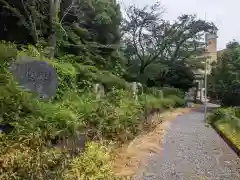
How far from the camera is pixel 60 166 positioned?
15.3ft

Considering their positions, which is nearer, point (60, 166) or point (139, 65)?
point (60, 166)

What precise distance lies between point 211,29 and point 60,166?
98.3 feet

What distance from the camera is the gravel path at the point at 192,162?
6254 millimetres

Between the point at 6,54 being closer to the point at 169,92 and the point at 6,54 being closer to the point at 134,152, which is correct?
the point at 134,152

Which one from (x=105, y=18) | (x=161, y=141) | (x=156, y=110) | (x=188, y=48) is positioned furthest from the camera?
(x=188, y=48)

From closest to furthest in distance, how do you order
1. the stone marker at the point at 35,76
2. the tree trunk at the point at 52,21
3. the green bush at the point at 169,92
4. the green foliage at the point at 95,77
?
the stone marker at the point at 35,76
the green foliage at the point at 95,77
the tree trunk at the point at 52,21
the green bush at the point at 169,92

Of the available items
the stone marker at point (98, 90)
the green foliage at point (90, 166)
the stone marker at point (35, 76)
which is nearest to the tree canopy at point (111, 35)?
the stone marker at point (98, 90)

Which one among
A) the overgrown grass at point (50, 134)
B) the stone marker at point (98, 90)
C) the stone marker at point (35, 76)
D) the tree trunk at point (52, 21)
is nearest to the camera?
the overgrown grass at point (50, 134)

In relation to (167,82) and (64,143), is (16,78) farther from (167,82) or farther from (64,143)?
(167,82)

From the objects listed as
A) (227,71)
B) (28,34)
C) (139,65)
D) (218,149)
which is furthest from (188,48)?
(218,149)

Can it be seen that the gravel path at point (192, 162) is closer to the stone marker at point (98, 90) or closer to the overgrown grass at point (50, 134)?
the overgrown grass at point (50, 134)

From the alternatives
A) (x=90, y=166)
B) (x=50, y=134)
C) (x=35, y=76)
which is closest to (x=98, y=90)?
(x=35, y=76)

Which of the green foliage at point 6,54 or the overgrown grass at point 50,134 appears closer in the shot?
the overgrown grass at point 50,134

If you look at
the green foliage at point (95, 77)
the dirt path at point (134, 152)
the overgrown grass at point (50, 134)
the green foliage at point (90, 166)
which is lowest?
the dirt path at point (134, 152)
